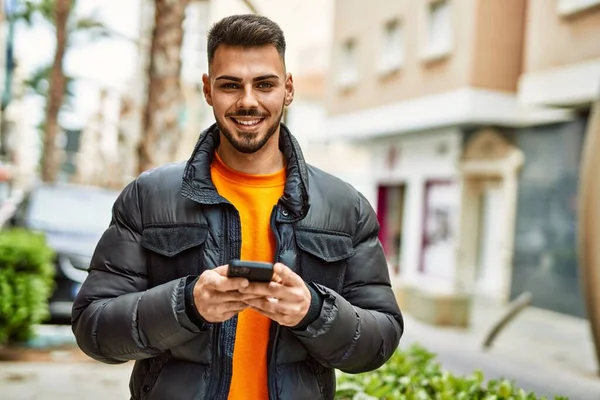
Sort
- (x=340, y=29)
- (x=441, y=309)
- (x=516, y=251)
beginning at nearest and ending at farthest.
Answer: (x=441, y=309) → (x=516, y=251) → (x=340, y=29)

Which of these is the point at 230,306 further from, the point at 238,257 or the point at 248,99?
the point at 248,99

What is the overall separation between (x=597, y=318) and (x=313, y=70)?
109 feet

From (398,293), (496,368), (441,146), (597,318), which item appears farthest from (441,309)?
(441,146)

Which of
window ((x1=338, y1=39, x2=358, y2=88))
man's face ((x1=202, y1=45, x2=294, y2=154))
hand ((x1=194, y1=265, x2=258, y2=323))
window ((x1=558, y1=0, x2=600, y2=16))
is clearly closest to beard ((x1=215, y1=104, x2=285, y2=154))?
man's face ((x1=202, y1=45, x2=294, y2=154))

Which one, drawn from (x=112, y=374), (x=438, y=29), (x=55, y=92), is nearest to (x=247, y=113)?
(x=112, y=374)

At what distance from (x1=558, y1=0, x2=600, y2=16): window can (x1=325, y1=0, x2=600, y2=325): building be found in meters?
0.05

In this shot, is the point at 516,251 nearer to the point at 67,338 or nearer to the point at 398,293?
the point at 398,293

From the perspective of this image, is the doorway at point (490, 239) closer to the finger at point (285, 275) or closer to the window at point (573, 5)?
the window at point (573, 5)

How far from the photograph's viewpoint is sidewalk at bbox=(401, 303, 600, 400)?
6363mm

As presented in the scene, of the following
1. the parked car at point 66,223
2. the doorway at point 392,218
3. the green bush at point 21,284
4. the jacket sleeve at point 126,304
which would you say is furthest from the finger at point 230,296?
the doorway at point 392,218

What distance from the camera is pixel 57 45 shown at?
15633 mm

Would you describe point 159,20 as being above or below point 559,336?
above

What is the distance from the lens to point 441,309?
10516 mm

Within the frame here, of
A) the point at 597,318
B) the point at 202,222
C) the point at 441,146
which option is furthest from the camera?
the point at 441,146
